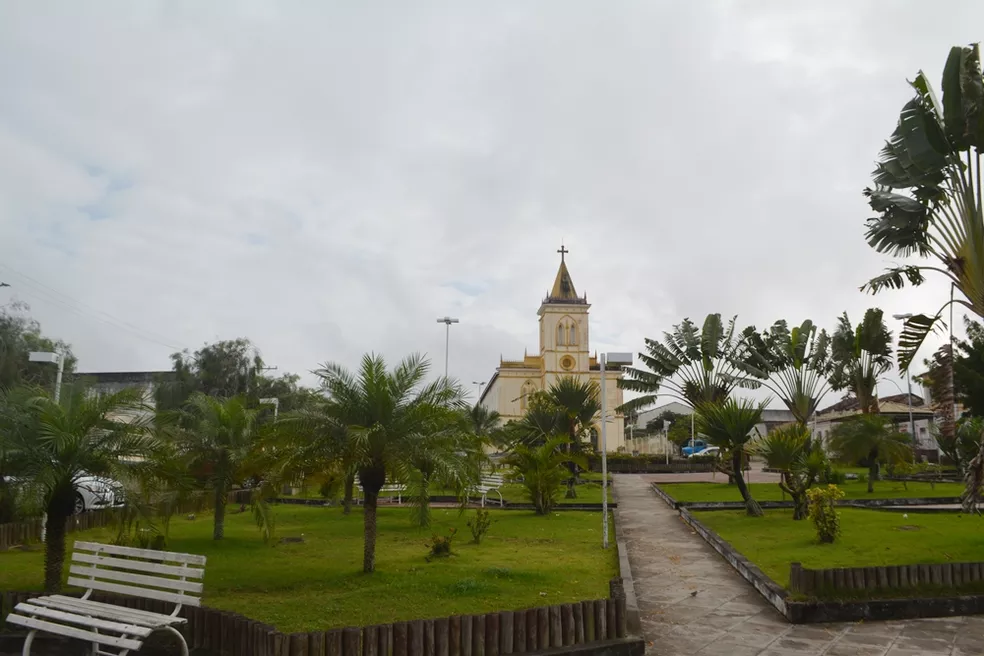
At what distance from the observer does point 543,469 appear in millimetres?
17875

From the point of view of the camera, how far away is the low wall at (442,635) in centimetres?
529

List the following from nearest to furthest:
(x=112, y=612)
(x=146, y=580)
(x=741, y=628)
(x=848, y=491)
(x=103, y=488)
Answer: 1. (x=112, y=612)
2. (x=146, y=580)
3. (x=741, y=628)
4. (x=103, y=488)
5. (x=848, y=491)

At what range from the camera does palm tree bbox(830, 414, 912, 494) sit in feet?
71.2

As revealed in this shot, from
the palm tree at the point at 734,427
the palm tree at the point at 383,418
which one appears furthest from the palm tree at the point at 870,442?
the palm tree at the point at 383,418

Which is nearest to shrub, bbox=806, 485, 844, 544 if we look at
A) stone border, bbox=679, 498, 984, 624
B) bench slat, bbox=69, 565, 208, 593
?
stone border, bbox=679, 498, 984, 624

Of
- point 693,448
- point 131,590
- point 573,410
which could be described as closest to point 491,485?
point 573,410

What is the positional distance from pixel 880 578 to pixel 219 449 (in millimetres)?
11323

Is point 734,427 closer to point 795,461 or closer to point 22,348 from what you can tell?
point 795,461

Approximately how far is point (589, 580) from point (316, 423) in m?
4.32

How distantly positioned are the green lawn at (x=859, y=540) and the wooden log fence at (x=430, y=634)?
3927mm

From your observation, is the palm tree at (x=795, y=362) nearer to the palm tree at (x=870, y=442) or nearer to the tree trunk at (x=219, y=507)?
the palm tree at (x=870, y=442)

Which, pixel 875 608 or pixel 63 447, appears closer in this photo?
pixel 875 608

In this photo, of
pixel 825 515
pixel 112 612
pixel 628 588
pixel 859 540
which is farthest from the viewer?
pixel 859 540

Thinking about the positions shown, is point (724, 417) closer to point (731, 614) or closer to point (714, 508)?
point (714, 508)
